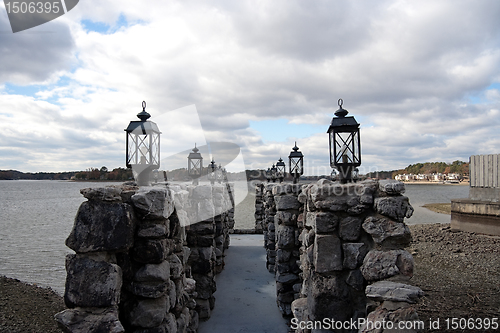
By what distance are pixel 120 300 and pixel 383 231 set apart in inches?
97.2

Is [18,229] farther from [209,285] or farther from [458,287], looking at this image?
[458,287]

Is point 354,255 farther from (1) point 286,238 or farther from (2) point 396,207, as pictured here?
(1) point 286,238

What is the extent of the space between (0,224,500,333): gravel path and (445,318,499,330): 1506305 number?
0.11 metres

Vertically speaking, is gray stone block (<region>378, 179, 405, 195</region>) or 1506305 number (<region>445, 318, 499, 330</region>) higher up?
gray stone block (<region>378, 179, 405, 195</region>)

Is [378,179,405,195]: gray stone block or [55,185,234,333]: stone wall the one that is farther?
[378,179,405,195]: gray stone block

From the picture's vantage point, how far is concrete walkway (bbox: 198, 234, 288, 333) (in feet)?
17.7

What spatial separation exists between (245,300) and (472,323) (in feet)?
14.0

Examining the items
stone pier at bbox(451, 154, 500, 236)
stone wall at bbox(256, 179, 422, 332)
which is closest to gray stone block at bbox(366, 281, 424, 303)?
stone wall at bbox(256, 179, 422, 332)

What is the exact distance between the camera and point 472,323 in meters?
4.20

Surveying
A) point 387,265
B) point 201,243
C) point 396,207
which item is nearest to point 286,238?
point 201,243

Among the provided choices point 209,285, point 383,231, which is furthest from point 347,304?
point 209,285

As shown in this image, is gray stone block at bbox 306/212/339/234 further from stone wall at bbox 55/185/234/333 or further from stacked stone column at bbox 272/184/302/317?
stacked stone column at bbox 272/184/302/317

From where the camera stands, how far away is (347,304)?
2783 millimetres

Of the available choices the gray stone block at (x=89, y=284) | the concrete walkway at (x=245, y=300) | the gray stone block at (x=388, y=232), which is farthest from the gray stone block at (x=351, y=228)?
the concrete walkway at (x=245, y=300)
